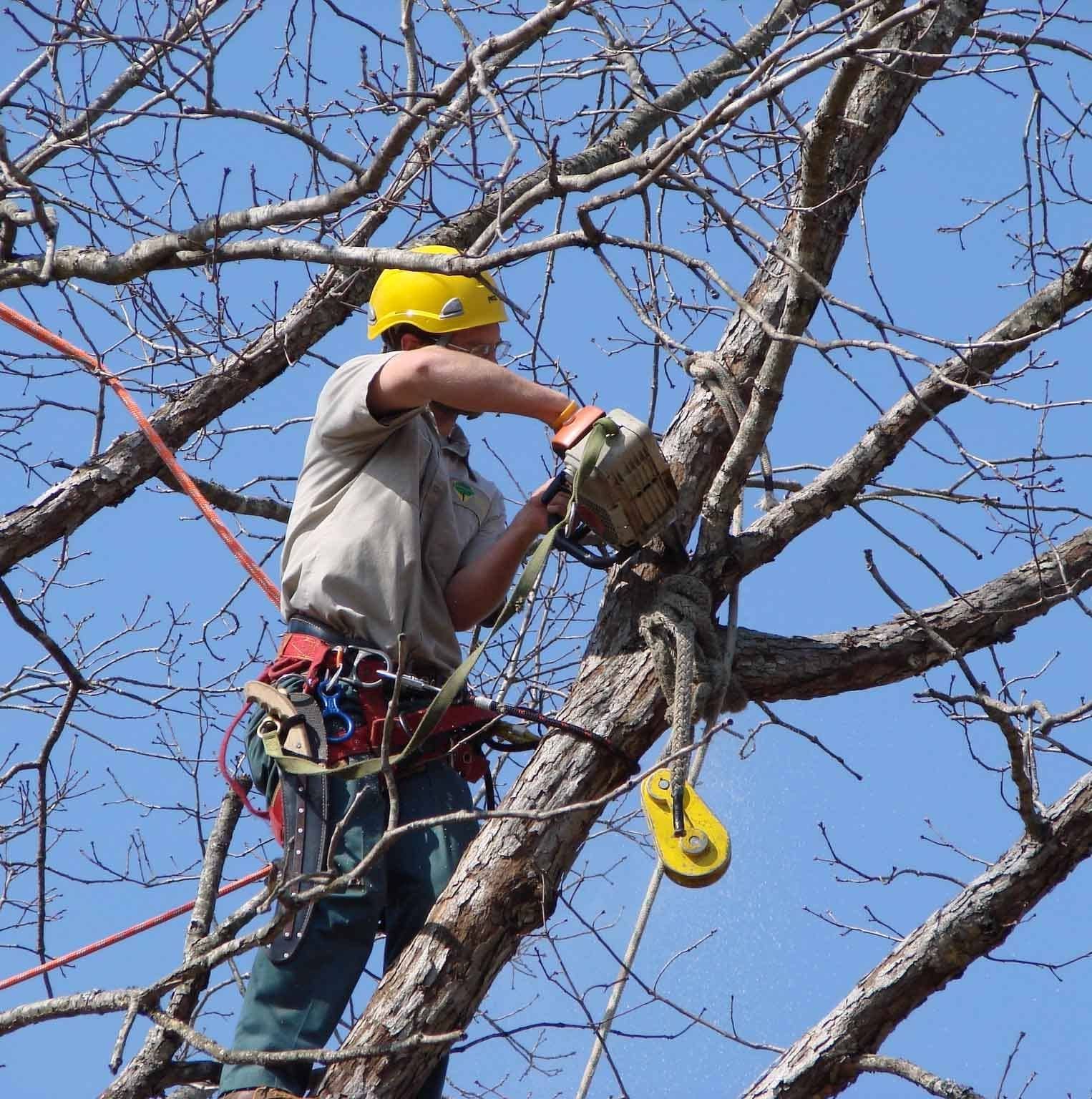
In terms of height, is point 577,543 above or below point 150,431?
below

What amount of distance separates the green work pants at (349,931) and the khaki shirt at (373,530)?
0.35 metres

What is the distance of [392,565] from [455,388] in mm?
428

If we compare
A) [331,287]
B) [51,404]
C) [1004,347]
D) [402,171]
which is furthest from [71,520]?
[1004,347]

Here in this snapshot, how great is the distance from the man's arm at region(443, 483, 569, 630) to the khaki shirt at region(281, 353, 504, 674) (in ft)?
0.17

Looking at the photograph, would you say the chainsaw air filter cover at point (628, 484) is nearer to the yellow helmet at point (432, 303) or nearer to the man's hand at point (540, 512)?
the man's hand at point (540, 512)

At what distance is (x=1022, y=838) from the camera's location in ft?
11.5

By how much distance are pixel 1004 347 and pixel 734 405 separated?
2.18 ft

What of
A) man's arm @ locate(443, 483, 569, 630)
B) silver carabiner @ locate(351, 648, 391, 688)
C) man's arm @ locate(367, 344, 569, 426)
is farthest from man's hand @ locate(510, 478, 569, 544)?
silver carabiner @ locate(351, 648, 391, 688)

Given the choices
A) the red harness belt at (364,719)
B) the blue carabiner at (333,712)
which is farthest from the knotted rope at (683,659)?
the blue carabiner at (333,712)

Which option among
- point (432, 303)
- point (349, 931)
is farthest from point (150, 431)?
point (349, 931)

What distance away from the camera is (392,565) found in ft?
11.0

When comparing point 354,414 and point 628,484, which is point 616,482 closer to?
point 628,484

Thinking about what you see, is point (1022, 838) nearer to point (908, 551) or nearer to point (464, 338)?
point (908, 551)

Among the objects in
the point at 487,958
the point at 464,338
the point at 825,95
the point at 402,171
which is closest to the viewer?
the point at 487,958
